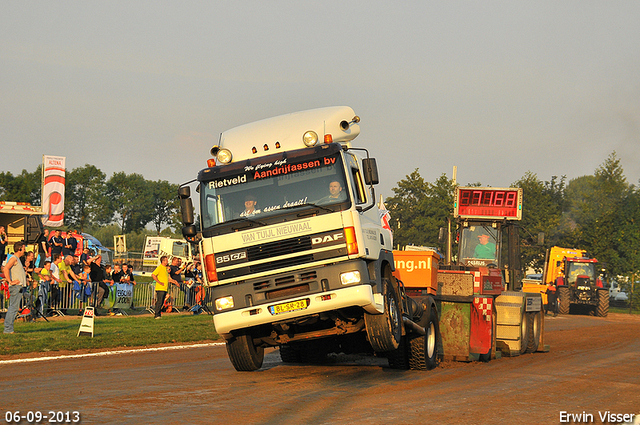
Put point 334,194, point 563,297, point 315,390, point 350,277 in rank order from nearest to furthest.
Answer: point 315,390 → point 350,277 → point 334,194 → point 563,297

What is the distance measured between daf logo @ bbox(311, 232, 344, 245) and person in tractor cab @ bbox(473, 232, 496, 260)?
449 inches

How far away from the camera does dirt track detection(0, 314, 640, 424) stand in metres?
7.47

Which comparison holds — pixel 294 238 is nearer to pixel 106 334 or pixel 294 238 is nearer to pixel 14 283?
pixel 106 334

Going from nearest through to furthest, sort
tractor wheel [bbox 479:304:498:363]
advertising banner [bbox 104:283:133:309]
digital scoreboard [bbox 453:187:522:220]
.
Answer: tractor wheel [bbox 479:304:498:363] < digital scoreboard [bbox 453:187:522:220] < advertising banner [bbox 104:283:133:309]

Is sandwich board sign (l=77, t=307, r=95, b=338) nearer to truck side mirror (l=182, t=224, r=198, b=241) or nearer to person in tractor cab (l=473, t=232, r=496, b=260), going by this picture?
truck side mirror (l=182, t=224, r=198, b=241)

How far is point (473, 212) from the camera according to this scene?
20.3m

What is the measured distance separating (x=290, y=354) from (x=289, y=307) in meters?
3.34

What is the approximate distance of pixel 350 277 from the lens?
970cm

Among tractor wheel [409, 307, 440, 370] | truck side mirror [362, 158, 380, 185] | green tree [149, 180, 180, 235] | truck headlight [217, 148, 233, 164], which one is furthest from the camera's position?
green tree [149, 180, 180, 235]

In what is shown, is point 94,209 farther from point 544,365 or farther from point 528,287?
point 544,365

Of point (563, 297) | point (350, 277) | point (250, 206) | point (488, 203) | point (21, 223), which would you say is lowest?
point (563, 297)

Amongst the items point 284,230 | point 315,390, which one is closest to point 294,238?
point 284,230

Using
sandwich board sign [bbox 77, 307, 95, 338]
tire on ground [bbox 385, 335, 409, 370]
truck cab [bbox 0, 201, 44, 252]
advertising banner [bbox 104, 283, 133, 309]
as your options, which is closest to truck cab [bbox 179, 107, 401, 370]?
tire on ground [bbox 385, 335, 409, 370]

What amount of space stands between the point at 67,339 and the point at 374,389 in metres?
8.39
